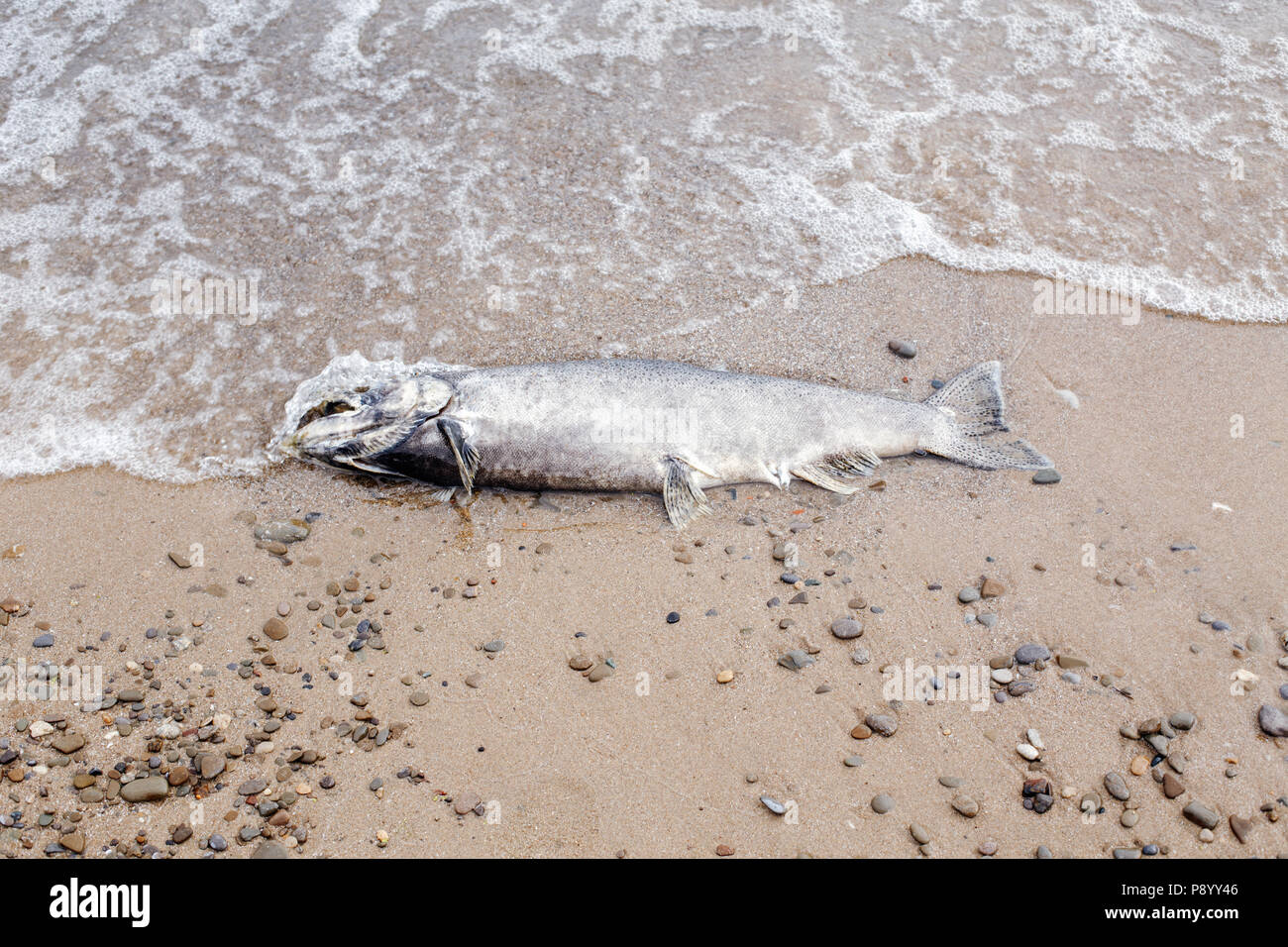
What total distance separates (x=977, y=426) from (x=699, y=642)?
224 cm

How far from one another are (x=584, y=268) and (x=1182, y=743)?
4540 millimetres

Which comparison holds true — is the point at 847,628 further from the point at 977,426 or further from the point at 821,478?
the point at 977,426

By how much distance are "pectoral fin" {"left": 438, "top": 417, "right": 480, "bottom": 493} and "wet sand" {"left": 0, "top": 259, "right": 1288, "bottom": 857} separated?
0.20m

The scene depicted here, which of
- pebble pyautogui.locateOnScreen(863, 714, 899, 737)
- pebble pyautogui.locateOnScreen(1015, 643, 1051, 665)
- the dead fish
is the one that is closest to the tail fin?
the dead fish

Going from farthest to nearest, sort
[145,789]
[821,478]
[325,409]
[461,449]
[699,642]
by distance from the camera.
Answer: [325,409] < [821,478] < [461,449] < [699,642] < [145,789]

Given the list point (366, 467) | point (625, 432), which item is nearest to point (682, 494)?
point (625, 432)

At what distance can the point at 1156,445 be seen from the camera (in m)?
4.96

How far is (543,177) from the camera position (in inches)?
267

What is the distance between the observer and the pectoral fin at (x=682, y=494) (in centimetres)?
457

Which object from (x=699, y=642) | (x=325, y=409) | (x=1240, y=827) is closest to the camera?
(x=1240, y=827)

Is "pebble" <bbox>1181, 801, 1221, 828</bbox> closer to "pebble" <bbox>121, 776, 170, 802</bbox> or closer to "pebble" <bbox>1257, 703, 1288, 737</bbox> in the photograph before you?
"pebble" <bbox>1257, 703, 1288, 737</bbox>
